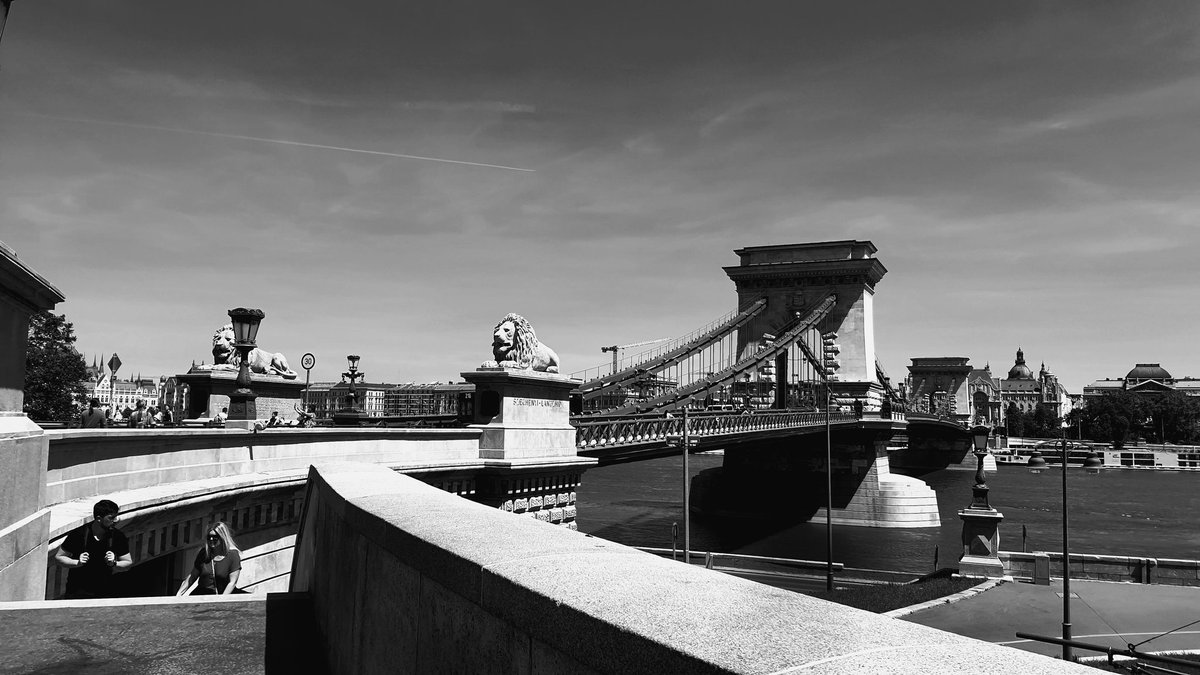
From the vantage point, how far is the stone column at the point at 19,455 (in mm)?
5195

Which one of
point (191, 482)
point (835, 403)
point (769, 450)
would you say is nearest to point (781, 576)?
point (191, 482)

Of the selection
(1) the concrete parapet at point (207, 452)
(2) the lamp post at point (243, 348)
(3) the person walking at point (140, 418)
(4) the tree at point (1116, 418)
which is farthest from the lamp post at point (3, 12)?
(4) the tree at point (1116, 418)

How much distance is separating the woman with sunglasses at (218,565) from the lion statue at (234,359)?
14567 mm

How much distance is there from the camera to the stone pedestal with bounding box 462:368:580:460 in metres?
17.4

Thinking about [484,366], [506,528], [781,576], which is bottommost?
[781,576]

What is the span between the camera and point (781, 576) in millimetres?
26453

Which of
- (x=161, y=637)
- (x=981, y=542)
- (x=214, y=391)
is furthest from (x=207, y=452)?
(x=981, y=542)

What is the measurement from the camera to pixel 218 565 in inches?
278

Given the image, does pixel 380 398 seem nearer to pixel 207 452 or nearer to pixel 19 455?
pixel 207 452

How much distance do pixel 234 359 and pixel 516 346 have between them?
8.63 meters

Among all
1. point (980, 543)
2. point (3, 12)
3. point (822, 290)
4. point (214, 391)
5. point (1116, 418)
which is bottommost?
point (980, 543)

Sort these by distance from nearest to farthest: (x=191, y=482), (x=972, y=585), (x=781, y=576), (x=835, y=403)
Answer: (x=191, y=482), (x=972, y=585), (x=781, y=576), (x=835, y=403)

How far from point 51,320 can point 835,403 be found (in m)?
51.0

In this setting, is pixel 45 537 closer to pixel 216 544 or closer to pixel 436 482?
pixel 216 544
